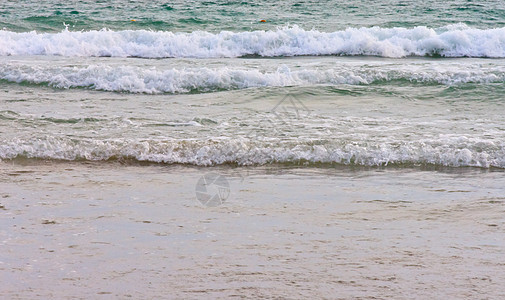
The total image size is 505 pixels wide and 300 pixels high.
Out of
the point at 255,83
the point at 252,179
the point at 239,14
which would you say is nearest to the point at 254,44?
the point at 239,14

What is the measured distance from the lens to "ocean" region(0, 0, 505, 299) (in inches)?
135

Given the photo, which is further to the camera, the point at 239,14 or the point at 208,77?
the point at 239,14

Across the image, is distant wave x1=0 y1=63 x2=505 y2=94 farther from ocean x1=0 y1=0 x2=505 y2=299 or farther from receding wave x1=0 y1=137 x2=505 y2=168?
receding wave x1=0 y1=137 x2=505 y2=168

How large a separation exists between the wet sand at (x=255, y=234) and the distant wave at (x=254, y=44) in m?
9.33

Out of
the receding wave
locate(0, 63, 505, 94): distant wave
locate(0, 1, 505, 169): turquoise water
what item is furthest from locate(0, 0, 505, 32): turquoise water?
the receding wave

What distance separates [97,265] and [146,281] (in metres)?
0.36

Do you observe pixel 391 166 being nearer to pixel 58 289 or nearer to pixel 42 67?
pixel 58 289

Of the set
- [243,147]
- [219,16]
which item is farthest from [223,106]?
[219,16]

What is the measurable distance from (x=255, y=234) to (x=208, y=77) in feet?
21.9

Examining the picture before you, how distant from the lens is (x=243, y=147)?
616cm

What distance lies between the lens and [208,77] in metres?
10.4

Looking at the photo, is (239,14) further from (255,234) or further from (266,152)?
(255,234)

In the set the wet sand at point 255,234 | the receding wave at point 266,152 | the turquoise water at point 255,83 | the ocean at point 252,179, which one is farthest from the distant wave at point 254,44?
the wet sand at point 255,234

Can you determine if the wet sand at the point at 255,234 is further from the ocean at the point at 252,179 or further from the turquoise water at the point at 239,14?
the turquoise water at the point at 239,14
